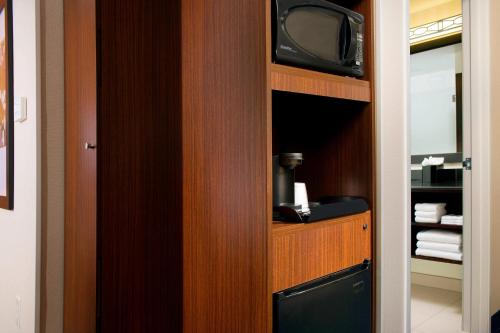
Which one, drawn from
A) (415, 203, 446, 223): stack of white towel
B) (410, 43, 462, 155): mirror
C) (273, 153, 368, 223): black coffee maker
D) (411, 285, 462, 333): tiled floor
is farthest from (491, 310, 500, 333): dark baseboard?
(273, 153, 368, 223): black coffee maker

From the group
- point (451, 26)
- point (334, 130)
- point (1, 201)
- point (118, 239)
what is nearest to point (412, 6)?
point (451, 26)

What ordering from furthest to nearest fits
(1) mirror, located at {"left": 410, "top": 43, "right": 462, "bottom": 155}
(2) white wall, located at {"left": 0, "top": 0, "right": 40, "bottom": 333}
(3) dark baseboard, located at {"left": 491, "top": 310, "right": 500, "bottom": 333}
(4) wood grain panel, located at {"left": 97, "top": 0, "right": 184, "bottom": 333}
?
(1) mirror, located at {"left": 410, "top": 43, "right": 462, "bottom": 155}, (3) dark baseboard, located at {"left": 491, "top": 310, "right": 500, "bottom": 333}, (2) white wall, located at {"left": 0, "top": 0, "right": 40, "bottom": 333}, (4) wood grain panel, located at {"left": 97, "top": 0, "right": 184, "bottom": 333}

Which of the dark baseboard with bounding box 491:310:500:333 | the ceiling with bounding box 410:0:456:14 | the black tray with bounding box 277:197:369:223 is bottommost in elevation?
the dark baseboard with bounding box 491:310:500:333

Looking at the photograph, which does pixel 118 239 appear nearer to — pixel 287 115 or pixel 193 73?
pixel 193 73

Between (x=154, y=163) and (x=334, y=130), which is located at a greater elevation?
(x=334, y=130)

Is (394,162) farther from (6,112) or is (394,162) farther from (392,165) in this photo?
(6,112)

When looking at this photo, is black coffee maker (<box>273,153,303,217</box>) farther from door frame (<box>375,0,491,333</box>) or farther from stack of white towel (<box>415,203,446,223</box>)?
stack of white towel (<box>415,203,446,223</box>)

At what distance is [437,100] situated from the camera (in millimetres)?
3248

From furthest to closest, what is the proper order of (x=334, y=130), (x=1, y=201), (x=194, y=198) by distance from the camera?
(x=1, y=201)
(x=334, y=130)
(x=194, y=198)

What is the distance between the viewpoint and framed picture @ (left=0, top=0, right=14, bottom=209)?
1.77 metres

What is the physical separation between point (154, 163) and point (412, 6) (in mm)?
3012

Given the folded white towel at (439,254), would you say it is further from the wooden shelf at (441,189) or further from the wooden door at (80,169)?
the wooden door at (80,169)

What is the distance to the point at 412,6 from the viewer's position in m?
3.27

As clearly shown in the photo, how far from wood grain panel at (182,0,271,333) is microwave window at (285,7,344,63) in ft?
0.43
